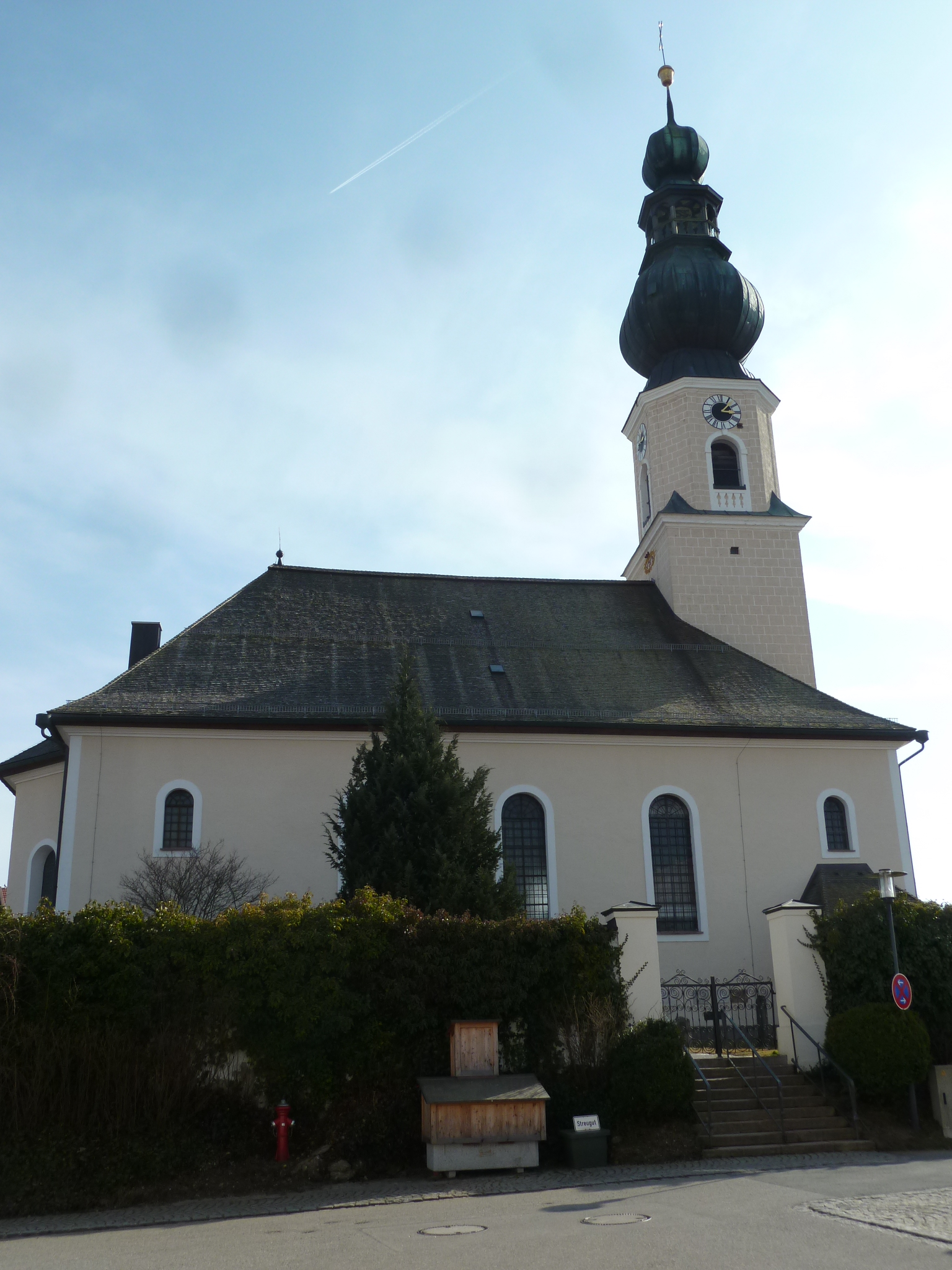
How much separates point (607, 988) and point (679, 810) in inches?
331

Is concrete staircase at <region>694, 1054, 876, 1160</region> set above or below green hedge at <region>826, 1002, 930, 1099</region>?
below

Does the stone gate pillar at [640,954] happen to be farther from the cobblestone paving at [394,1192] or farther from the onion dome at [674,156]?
the onion dome at [674,156]

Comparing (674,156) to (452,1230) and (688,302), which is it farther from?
(452,1230)

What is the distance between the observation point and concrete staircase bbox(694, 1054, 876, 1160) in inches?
510

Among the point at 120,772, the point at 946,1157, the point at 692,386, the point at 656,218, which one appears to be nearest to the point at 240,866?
the point at 120,772

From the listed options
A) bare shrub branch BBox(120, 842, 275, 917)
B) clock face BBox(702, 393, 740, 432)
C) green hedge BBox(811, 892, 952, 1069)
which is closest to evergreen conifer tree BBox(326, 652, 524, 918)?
bare shrub branch BBox(120, 842, 275, 917)

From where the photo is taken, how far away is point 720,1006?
19.2 metres

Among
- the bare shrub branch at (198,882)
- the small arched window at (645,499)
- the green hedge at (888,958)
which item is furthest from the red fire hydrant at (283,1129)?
the small arched window at (645,499)

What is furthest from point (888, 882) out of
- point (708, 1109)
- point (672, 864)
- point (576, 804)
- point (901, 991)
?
point (576, 804)

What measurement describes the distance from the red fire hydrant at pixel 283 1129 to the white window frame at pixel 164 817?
8.04 metres

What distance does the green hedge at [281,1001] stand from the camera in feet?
39.3

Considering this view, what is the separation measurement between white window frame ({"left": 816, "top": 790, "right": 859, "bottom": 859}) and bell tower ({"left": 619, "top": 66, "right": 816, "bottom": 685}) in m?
4.38

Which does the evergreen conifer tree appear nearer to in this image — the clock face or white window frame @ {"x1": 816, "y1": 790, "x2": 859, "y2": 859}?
white window frame @ {"x1": 816, "y1": 790, "x2": 859, "y2": 859}

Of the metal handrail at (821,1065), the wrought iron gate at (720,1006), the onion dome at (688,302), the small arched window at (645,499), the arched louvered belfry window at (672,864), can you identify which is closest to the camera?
the metal handrail at (821,1065)
